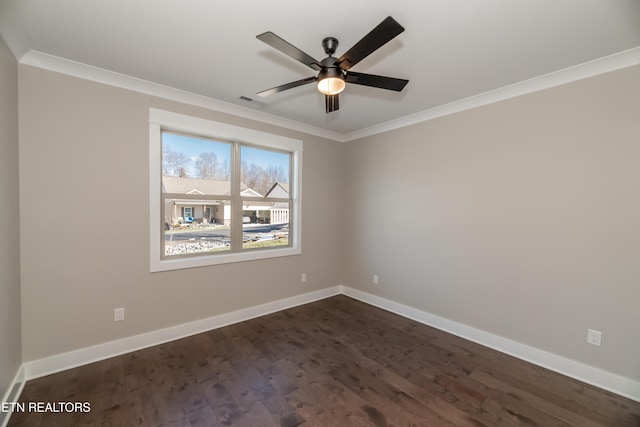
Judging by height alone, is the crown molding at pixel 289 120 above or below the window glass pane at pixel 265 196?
above

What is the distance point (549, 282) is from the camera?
2443 millimetres

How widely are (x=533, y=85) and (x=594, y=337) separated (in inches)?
90.1

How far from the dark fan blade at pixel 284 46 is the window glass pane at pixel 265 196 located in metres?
2.00

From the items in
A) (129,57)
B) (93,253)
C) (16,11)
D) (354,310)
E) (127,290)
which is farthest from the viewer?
(354,310)

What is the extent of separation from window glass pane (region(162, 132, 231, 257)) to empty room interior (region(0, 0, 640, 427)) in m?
0.03

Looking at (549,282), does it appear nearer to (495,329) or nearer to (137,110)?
(495,329)

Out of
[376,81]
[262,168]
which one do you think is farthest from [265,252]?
[376,81]

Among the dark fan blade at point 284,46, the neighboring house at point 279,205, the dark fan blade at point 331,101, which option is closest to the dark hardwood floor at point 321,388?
the neighboring house at point 279,205

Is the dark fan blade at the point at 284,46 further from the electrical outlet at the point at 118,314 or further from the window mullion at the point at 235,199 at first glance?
the electrical outlet at the point at 118,314

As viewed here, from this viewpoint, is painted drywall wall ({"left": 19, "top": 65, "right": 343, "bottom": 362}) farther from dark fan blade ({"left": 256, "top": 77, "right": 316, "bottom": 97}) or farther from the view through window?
dark fan blade ({"left": 256, "top": 77, "right": 316, "bottom": 97})

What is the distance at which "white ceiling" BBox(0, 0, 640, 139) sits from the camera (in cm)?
164

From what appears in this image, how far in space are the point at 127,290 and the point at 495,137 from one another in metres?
4.07

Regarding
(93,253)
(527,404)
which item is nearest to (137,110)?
(93,253)

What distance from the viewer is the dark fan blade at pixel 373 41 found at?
1370mm
